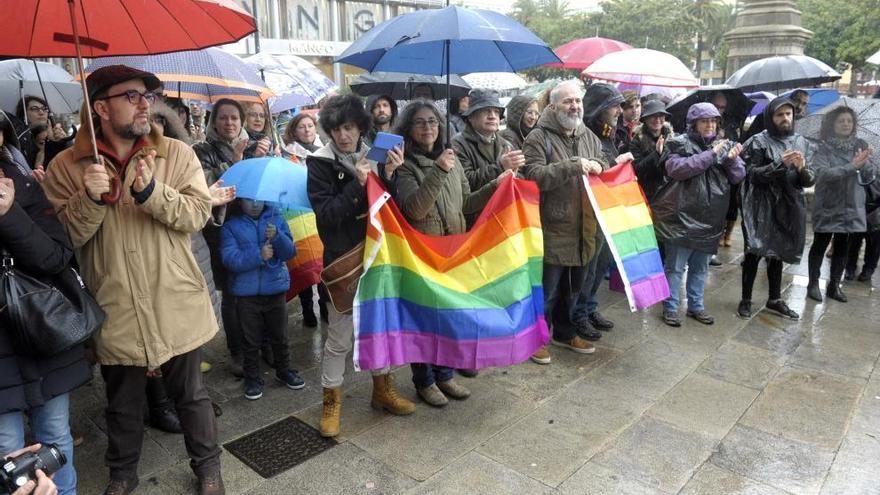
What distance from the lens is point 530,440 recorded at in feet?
11.1

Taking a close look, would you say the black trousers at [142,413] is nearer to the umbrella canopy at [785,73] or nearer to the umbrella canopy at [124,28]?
the umbrella canopy at [124,28]

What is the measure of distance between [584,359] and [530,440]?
4.21ft

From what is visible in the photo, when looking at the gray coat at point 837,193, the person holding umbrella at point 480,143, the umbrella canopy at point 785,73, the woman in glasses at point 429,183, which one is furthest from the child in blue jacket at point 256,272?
the umbrella canopy at point 785,73

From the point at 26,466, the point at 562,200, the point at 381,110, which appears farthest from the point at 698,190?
the point at 26,466

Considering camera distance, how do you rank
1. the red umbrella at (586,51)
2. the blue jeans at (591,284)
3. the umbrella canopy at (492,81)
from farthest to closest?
the red umbrella at (586,51)
the umbrella canopy at (492,81)
the blue jeans at (591,284)

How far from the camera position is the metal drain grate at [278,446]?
10.3ft

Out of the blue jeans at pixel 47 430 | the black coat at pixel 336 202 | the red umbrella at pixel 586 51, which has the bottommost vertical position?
the blue jeans at pixel 47 430

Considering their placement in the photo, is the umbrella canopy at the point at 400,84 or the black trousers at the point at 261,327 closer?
the black trousers at the point at 261,327

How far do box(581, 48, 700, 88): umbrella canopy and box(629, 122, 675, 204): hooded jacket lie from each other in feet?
4.38

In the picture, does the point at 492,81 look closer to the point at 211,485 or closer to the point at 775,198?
the point at 775,198

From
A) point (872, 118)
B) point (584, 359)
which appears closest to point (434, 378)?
point (584, 359)

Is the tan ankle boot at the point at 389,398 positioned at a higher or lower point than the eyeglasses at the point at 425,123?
lower

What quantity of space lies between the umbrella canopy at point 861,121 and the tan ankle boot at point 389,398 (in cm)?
420

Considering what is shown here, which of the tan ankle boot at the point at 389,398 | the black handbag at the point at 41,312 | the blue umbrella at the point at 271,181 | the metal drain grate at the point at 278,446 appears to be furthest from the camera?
the tan ankle boot at the point at 389,398
